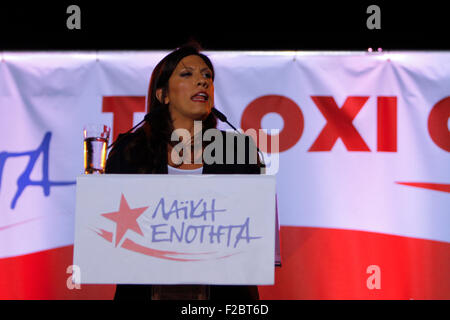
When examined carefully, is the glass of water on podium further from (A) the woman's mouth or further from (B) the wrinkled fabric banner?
(B) the wrinkled fabric banner

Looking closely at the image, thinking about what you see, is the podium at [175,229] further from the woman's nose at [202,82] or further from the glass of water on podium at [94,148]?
the woman's nose at [202,82]

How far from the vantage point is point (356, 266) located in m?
2.83

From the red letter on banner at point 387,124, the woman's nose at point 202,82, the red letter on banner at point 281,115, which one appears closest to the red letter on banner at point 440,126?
the red letter on banner at point 387,124

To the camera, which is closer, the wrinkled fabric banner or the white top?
the white top

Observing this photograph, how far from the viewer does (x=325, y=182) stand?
287 centimetres

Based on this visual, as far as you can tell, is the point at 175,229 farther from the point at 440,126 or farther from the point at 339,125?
the point at 440,126

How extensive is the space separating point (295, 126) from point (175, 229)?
158 cm

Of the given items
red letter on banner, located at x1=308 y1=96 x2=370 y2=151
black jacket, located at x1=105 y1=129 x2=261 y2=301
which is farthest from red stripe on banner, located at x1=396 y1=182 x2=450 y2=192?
black jacket, located at x1=105 y1=129 x2=261 y2=301

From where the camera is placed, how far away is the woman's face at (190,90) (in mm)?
2016

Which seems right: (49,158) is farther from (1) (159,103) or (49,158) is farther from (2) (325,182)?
(2) (325,182)

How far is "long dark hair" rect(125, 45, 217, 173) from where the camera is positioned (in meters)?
1.89

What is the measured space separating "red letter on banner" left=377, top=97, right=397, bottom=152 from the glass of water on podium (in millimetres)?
1764

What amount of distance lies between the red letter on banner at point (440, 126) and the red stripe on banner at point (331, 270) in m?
0.55
